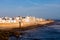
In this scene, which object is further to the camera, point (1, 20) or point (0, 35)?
point (1, 20)

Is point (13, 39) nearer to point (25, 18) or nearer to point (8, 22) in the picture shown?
point (8, 22)

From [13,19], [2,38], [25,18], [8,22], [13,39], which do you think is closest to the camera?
[2,38]

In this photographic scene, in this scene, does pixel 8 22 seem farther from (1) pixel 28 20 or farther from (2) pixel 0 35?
(2) pixel 0 35

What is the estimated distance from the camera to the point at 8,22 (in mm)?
83062

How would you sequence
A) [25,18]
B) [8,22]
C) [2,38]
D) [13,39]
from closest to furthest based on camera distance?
[2,38], [13,39], [8,22], [25,18]

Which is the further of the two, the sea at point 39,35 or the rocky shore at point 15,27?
the sea at point 39,35

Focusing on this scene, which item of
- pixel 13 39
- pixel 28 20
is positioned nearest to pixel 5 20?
pixel 28 20

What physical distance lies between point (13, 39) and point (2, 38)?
885 centimetres

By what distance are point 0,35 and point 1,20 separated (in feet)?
202

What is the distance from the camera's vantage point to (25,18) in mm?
97812

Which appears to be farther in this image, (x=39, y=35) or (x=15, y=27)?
(x=15, y=27)

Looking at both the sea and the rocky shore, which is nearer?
the rocky shore

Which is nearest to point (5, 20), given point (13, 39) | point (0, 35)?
point (13, 39)

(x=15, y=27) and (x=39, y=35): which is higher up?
(x=39, y=35)
